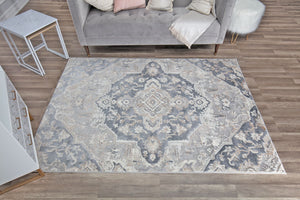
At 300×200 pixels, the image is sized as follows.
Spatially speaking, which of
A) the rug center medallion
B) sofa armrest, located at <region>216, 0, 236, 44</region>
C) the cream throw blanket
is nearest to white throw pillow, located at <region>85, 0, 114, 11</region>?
the cream throw blanket

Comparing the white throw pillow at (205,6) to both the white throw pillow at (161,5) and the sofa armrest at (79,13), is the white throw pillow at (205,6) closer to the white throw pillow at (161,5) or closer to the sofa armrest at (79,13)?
the white throw pillow at (161,5)

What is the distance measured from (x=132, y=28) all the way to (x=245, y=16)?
1.52 meters

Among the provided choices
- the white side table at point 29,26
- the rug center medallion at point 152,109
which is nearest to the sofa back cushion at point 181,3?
the rug center medallion at point 152,109

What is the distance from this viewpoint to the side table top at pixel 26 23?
2252 millimetres

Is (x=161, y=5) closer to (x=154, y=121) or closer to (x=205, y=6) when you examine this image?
(x=205, y=6)

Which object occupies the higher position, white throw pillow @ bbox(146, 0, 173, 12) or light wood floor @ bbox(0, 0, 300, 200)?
white throw pillow @ bbox(146, 0, 173, 12)

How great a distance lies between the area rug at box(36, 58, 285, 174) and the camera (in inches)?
73.6

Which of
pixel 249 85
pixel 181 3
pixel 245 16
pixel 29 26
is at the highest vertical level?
pixel 29 26

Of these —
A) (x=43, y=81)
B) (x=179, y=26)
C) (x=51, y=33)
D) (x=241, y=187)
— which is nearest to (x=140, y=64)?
(x=179, y=26)

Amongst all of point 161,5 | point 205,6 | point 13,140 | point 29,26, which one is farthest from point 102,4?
point 13,140

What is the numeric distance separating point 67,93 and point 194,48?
1.79m

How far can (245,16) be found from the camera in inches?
112

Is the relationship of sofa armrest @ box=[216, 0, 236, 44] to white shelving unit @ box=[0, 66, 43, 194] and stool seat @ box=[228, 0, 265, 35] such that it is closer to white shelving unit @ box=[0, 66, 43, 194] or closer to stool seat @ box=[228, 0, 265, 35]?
stool seat @ box=[228, 0, 265, 35]

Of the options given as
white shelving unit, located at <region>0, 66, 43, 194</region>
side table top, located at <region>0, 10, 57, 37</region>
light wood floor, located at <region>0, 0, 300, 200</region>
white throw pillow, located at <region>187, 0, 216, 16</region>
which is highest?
side table top, located at <region>0, 10, 57, 37</region>
